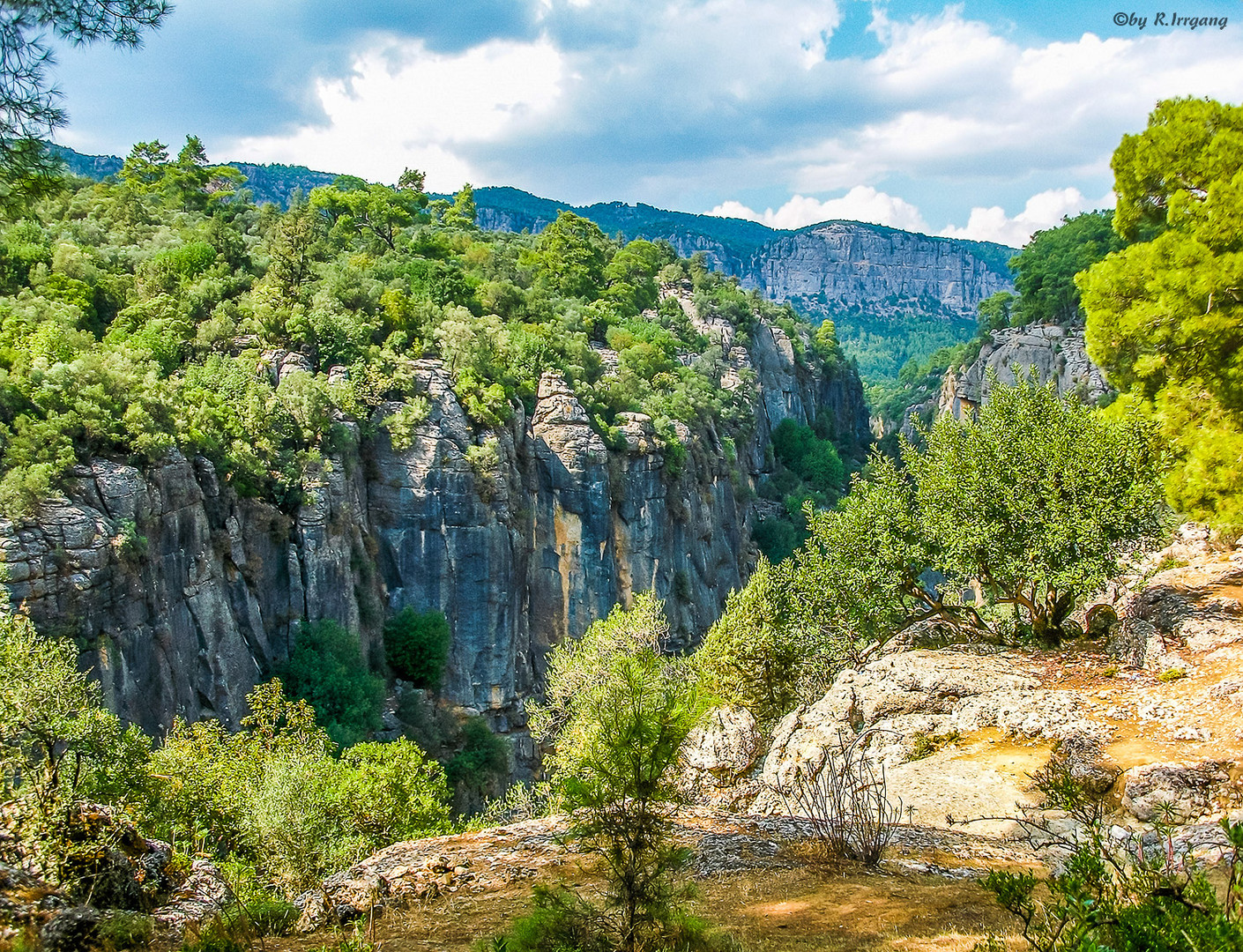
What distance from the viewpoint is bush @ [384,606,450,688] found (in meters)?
30.6

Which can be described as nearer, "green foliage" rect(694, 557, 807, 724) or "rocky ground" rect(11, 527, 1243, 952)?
"rocky ground" rect(11, 527, 1243, 952)

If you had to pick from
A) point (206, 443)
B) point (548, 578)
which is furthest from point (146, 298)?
point (548, 578)

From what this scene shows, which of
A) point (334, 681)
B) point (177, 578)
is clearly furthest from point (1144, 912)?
point (334, 681)

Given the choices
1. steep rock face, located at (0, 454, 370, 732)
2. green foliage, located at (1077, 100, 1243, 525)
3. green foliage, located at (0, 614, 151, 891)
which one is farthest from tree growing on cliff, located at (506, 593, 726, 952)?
steep rock face, located at (0, 454, 370, 732)

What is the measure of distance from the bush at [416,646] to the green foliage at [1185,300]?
23.5m

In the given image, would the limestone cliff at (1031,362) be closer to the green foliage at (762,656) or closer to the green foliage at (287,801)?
the green foliage at (762,656)

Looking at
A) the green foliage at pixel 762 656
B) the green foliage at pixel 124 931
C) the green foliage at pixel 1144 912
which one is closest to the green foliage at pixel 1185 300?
the green foliage at pixel 762 656

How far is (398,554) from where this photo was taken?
31781 mm

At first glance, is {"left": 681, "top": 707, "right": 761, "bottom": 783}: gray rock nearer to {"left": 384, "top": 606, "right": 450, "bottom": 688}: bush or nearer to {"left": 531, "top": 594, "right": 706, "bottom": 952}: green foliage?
{"left": 531, "top": 594, "right": 706, "bottom": 952}: green foliage

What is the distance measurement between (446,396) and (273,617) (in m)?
11.0

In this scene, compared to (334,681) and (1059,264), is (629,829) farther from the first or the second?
(1059,264)

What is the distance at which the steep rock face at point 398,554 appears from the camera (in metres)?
19.9

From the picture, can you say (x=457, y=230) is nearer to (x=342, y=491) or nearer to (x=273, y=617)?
(x=342, y=491)

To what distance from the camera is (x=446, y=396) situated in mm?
33219
